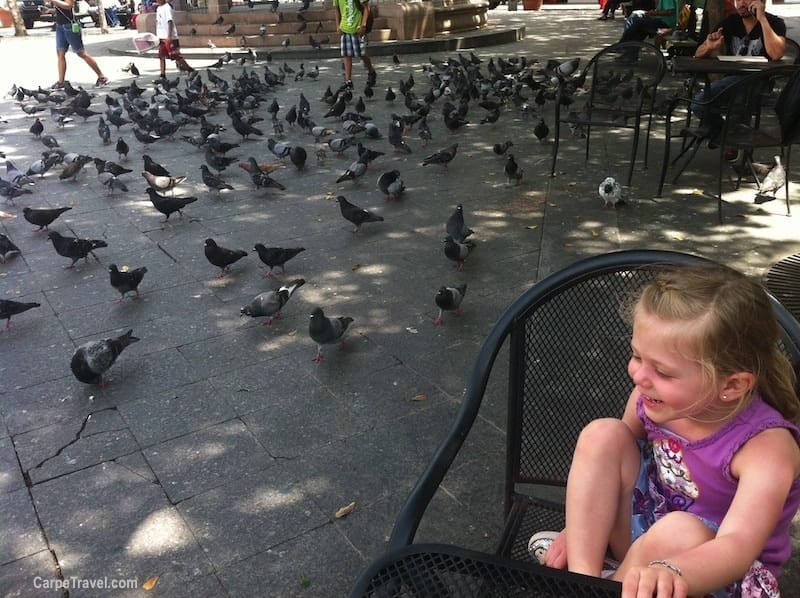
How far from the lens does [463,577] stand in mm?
1397

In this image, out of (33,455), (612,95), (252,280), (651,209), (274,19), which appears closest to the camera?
(33,455)

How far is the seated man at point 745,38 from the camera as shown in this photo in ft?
22.3

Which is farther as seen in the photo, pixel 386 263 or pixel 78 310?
pixel 386 263

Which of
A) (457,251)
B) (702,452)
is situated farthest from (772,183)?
(702,452)

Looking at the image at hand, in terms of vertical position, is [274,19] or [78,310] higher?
[274,19]

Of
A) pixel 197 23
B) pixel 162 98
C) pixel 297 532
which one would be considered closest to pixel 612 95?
pixel 297 532

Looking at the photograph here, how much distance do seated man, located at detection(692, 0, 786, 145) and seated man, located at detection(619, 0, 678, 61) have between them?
11.8 feet

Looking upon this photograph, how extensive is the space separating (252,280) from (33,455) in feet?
7.51

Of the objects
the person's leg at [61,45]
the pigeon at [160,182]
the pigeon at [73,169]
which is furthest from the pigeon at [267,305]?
the person's leg at [61,45]

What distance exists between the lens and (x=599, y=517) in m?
1.63

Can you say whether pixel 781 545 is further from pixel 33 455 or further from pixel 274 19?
pixel 274 19

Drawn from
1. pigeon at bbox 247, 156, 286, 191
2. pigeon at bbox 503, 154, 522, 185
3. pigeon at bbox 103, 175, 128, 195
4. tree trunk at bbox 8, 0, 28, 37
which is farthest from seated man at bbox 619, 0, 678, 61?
tree trunk at bbox 8, 0, 28, 37

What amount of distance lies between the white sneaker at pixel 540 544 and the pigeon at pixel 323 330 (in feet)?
7.96

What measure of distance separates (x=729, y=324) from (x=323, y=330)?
9.60 ft
